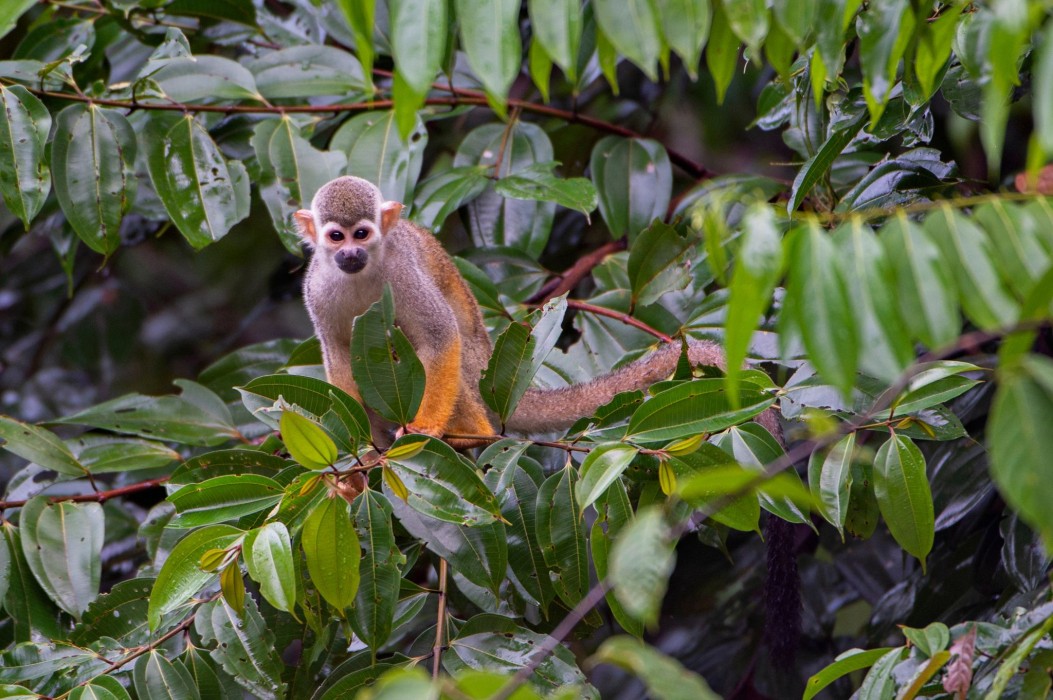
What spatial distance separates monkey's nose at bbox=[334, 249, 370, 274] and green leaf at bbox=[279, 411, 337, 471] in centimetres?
116

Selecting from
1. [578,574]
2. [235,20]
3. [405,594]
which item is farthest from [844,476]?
[235,20]

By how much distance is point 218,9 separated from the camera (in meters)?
3.31

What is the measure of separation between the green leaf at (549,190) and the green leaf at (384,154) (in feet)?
0.94

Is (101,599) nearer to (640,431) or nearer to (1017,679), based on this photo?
(640,431)

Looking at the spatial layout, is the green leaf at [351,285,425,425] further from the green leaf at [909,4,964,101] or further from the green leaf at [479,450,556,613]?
the green leaf at [909,4,964,101]

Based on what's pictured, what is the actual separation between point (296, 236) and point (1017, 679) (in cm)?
216

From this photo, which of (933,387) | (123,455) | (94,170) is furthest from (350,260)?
(933,387)

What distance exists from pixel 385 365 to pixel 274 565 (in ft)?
1.58

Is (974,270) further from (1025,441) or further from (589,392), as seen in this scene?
(589,392)

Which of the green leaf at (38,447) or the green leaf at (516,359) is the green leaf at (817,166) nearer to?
the green leaf at (516,359)

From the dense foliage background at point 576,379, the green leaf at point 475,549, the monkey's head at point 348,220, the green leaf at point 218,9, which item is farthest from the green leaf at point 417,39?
the green leaf at point 218,9

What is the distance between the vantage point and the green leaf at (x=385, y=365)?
5.85 ft

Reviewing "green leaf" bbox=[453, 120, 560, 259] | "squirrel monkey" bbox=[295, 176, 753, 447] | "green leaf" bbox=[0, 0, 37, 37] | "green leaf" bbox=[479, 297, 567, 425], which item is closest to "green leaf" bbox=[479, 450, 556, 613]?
"green leaf" bbox=[479, 297, 567, 425]

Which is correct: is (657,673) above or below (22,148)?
above
